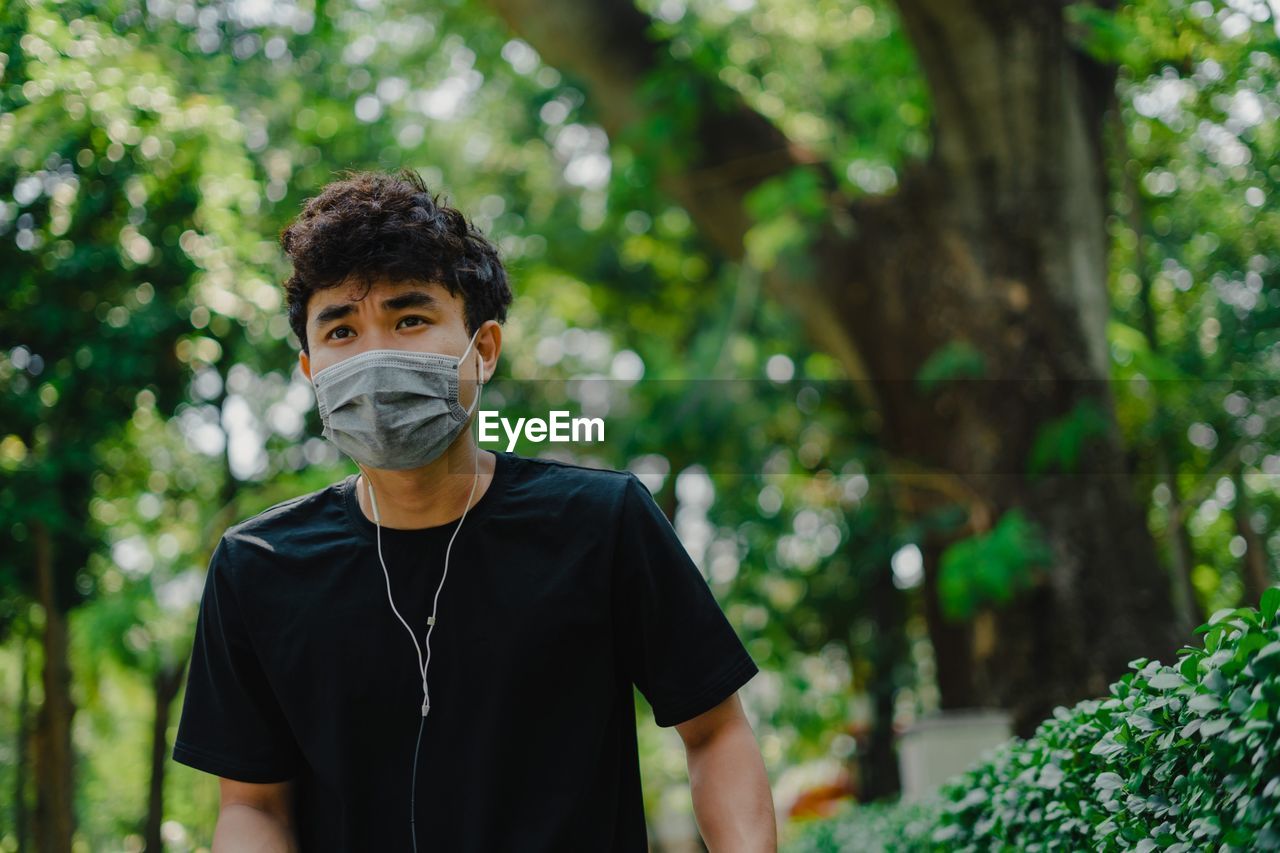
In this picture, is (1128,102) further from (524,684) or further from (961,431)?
(524,684)

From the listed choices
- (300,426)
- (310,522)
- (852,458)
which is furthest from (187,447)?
(310,522)

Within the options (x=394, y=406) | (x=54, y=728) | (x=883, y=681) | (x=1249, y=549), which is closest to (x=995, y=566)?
(x=1249, y=549)

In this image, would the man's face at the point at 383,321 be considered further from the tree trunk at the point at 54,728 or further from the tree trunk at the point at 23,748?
the tree trunk at the point at 23,748

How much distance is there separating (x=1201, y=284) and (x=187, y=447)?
38.7 ft

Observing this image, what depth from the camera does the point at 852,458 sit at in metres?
12.9

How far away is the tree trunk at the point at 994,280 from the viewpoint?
8.89 m

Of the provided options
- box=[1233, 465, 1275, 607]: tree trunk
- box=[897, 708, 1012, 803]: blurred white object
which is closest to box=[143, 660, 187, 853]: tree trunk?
box=[897, 708, 1012, 803]: blurred white object

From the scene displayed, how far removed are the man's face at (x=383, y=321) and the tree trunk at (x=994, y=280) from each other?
23.3 feet

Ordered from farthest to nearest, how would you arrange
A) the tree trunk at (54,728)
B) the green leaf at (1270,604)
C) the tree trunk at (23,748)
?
the tree trunk at (23,748)
the tree trunk at (54,728)
the green leaf at (1270,604)

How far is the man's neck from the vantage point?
2.52 meters

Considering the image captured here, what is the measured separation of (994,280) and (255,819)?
26.7 feet

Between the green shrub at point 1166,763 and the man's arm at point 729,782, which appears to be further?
the man's arm at point 729,782

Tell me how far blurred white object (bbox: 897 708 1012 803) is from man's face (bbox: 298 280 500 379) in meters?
6.65

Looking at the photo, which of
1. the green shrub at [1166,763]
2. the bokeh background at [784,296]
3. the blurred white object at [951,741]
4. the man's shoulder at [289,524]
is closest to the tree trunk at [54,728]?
the bokeh background at [784,296]
